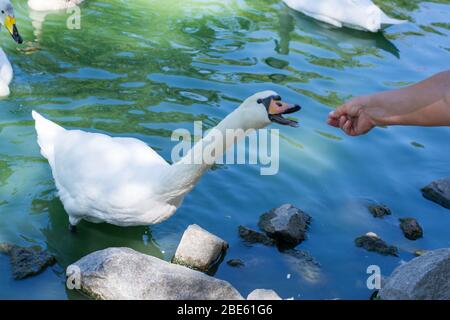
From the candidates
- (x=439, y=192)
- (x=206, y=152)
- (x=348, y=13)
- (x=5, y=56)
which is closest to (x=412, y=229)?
(x=439, y=192)

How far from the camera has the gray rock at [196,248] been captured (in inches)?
205

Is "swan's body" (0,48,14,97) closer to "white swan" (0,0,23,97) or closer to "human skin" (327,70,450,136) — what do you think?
"white swan" (0,0,23,97)

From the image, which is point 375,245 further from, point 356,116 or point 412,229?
point 356,116

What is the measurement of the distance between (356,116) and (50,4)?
6063 mm

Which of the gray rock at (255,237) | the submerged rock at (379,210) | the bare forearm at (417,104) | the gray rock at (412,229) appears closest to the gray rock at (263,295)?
the gray rock at (255,237)

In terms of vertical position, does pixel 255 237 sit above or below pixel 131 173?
below

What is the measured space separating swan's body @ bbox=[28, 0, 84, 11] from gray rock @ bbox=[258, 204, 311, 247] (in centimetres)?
488

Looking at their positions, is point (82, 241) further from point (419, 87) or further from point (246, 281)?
point (419, 87)

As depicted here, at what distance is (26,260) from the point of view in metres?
4.99

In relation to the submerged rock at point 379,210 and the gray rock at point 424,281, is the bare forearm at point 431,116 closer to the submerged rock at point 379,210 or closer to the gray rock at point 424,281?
the gray rock at point 424,281

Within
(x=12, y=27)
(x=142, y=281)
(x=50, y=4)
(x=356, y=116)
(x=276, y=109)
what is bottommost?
(x=50, y=4)

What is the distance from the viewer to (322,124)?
7.48 metres

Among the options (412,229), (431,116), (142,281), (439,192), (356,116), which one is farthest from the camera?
(439,192)
